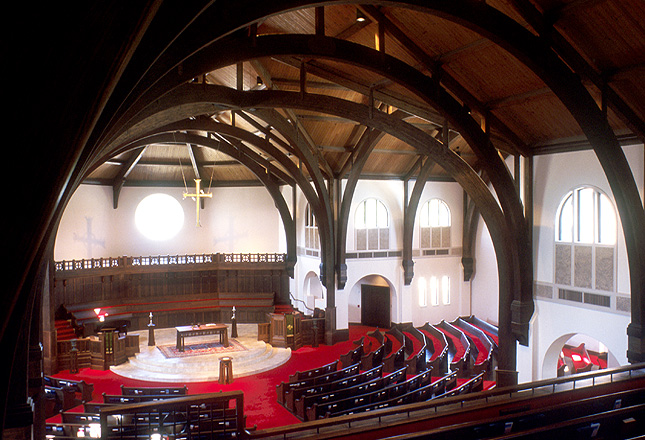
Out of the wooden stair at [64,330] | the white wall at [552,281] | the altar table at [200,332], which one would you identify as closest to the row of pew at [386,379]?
the white wall at [552,281]

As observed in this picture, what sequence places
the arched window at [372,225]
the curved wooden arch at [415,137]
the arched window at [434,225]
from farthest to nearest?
the arched window at [434,225]
the arched window at [372,225]
the curved wooden arch at [415,137]

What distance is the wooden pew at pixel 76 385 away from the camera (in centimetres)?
1257

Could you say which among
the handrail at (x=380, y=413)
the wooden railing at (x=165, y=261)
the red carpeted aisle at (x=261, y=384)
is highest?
the wooden railing at (x=165, y=261)

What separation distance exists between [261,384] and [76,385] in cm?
512

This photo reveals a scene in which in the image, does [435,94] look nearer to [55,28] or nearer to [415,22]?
[415,22]

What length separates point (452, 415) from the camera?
267 inches

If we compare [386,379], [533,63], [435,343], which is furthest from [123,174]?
[533,63]

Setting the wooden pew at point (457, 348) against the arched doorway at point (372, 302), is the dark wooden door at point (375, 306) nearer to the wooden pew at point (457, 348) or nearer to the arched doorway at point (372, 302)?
the arched doorway at point (372, 302)

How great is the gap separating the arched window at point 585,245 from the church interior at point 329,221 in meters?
0.06

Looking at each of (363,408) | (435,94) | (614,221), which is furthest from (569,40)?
(363,408)

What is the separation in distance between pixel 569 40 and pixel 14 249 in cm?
1020

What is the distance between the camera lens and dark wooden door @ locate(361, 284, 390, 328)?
72.0 ft

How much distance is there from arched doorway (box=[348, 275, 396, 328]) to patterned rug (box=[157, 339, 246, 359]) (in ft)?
22.3

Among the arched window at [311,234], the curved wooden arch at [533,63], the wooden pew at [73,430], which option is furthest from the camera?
the arched window at [311,234]
